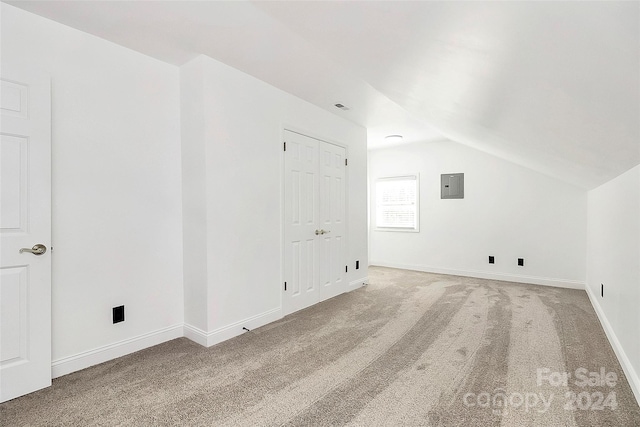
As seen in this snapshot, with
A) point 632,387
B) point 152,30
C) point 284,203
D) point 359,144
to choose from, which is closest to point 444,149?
point 359,144

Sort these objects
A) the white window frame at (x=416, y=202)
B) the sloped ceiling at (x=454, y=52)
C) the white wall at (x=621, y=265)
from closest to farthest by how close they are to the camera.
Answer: the sloped ceiling at (x=454, y=52) → the white wall at (x=621, y=265) → the white window frame at (x=416, y=202)

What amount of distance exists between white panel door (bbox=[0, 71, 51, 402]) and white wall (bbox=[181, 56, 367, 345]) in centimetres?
99

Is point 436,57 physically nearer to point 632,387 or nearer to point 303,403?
point 303,403

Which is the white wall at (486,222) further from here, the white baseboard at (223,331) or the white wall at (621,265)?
the white baseboard at (223,331)

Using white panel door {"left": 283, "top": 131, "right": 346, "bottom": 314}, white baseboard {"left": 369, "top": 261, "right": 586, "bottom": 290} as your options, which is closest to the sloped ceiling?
white panel door {"left": 283, "top": 131, "right": 346, "bottom": 314}

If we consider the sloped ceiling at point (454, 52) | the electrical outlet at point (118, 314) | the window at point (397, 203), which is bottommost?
the electrical outlet at point (118, 314)

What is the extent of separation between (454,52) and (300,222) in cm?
257

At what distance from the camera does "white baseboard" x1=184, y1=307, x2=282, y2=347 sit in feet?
8.93

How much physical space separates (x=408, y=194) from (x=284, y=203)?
11.3 feet

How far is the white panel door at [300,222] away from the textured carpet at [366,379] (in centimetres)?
38

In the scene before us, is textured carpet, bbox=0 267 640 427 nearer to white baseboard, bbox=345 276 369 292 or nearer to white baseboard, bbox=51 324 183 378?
white baseboard, bbox=51 324 183 378

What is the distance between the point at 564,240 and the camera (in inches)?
186

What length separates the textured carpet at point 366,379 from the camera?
5.81 feet

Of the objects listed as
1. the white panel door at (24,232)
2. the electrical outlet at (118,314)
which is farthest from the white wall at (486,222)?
the white panel door at (24,232)
